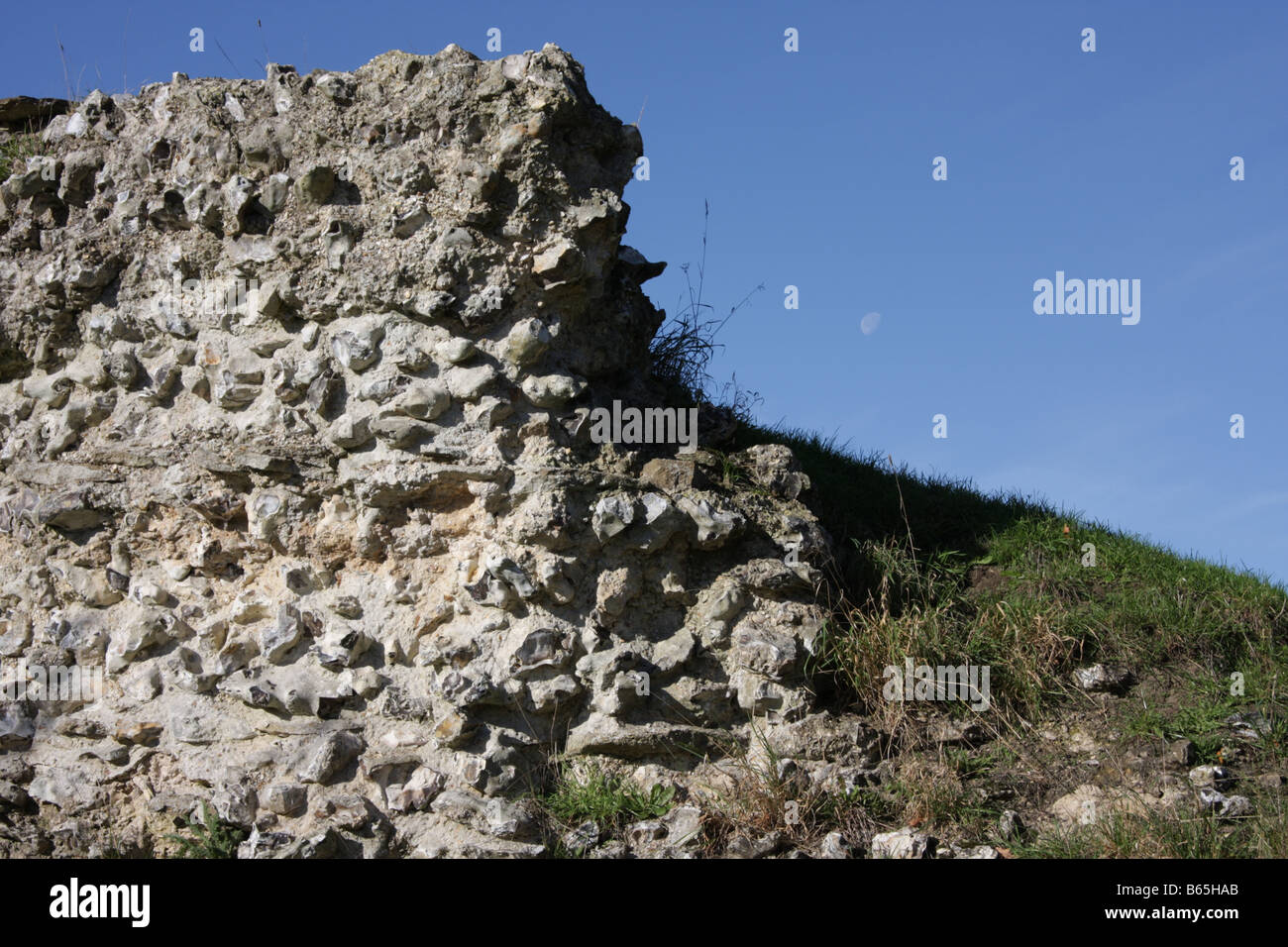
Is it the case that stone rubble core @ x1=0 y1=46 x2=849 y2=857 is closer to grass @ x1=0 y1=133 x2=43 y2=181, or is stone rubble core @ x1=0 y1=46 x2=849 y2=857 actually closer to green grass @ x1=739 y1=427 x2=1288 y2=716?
green grass @ x1=739 y1=427 x2=1288 y2=716

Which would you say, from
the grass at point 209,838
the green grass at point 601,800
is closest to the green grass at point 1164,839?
the green grass at point 601,800

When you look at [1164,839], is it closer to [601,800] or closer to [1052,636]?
[1052,636]

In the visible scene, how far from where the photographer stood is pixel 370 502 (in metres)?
5.32

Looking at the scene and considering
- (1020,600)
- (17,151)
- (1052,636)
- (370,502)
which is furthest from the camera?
(17,151)

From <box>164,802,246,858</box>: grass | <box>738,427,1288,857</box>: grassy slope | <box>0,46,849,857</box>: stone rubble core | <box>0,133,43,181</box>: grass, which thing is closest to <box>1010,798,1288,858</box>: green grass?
<box>738,427,1288,857</box>: grassy slope

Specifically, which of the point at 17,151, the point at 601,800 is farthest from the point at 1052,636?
the point at 17,151

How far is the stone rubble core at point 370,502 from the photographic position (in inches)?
197

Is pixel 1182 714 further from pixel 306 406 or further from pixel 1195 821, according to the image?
pixel 306 406

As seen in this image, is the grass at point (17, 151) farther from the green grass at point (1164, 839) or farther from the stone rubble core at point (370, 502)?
the green grass at point (1164, 839)

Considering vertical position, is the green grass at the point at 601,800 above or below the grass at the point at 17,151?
below

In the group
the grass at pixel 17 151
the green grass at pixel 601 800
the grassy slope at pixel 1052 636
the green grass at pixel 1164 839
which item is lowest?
the green grass at pixel 1164 839

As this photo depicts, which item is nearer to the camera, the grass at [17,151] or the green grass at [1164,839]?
the green grass at [1164,839]
